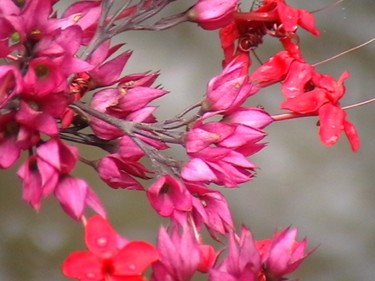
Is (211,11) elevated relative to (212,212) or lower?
elevated

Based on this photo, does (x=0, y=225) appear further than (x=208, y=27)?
Yes

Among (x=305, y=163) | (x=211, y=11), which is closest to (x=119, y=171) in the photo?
(x=211, y=11)

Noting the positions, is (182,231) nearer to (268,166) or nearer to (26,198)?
(26,198)

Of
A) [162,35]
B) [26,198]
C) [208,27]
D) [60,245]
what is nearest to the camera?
[26,198]

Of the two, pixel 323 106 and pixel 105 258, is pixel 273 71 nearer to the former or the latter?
pixel 323 106

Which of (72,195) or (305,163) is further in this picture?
(305,163)

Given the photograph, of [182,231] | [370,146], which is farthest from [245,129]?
[370,146]

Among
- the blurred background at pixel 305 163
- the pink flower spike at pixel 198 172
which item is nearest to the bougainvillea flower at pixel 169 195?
the pink flower spike at pixel 198 172

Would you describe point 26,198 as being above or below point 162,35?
above
